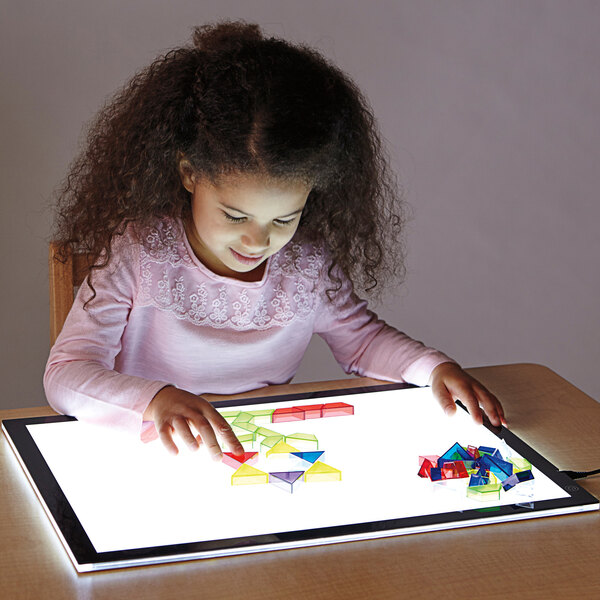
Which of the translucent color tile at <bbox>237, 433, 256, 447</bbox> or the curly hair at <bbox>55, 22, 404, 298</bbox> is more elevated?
the curly hair at <bbox>55, 22, 404, 298</bbox>

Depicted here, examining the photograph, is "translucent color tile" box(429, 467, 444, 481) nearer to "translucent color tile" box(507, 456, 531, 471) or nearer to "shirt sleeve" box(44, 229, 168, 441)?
"translucent color tile" box(507, 456, 531, 471)

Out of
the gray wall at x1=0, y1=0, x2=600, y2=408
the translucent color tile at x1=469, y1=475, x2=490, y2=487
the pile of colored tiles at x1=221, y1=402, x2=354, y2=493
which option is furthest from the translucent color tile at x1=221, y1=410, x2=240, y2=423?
the gray wall at x1=0, y1=0, x2=600, y2=408

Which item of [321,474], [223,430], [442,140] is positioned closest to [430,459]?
[321,474]

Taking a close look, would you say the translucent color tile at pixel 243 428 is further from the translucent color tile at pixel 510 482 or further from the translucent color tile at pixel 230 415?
the translucent color tile at pixel 510 482

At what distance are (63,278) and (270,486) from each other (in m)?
0.59

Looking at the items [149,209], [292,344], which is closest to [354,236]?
[292,344]

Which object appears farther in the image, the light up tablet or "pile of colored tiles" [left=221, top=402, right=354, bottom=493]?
"pile of colored tiles" [left=221, top=402, right=354, bottom=493]

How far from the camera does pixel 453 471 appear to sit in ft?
3.76

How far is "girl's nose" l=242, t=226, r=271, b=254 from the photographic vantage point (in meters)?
1.40

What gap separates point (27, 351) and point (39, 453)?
1.36m

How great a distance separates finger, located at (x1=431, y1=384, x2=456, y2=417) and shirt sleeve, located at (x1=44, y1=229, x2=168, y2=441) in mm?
367

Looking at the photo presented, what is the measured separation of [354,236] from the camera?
1.63 m

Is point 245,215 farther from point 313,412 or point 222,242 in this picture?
point 313,412

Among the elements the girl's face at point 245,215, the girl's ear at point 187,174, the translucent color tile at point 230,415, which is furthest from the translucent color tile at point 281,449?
the girl's ear at point 187,174
